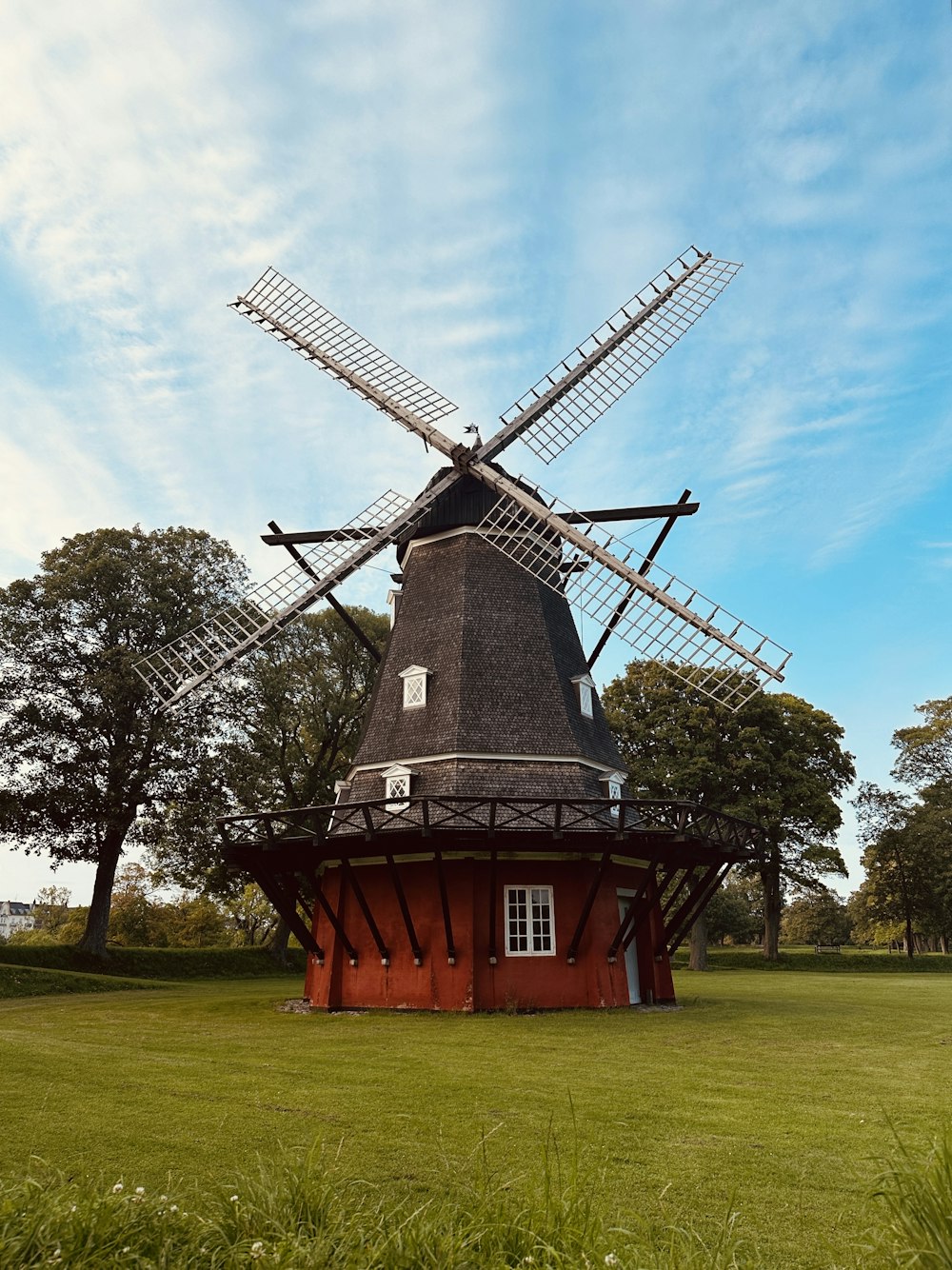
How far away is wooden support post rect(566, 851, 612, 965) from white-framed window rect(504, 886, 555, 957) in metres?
0.37

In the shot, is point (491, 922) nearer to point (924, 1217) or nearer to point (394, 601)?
point (394, 601)

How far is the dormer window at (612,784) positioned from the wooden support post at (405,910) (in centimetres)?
420

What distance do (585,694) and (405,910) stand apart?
19.2ft

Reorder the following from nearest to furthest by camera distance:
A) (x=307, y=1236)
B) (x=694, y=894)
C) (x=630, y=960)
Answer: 1. (x=307, y=1236)
2. (x=694, y=894)
3. (x=630, y=960)

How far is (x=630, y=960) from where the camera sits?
18.0m

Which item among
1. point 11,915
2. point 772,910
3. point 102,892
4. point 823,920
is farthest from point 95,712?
point 11,915

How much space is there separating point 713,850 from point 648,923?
2.42 m

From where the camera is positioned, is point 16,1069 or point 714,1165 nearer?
point 714,1165

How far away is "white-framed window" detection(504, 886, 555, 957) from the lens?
53.1ft

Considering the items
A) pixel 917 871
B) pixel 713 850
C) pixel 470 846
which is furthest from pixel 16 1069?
pixel 917 871

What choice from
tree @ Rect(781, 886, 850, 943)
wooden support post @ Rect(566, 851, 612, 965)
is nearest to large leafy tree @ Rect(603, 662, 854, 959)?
wooden support post @ Rect(566, 851, 612, 965)

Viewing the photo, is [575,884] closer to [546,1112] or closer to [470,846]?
[470,846]

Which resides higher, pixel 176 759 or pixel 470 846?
pixel 176 759

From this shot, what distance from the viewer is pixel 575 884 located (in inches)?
651
